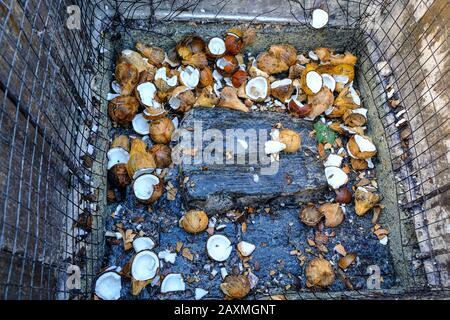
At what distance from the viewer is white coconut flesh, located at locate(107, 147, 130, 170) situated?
3457mm

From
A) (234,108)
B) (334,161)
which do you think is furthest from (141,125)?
(334,161)

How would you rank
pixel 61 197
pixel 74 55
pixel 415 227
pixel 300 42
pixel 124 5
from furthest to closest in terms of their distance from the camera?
pixel 300 42, pixel 124 5, pixel 415 227, pixel 74 55, pixel 61 197

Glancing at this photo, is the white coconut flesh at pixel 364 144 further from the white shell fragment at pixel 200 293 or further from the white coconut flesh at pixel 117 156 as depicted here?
the white coconut flesh at pixel 117 156

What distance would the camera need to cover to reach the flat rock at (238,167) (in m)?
3.35

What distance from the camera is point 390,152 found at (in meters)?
3.63

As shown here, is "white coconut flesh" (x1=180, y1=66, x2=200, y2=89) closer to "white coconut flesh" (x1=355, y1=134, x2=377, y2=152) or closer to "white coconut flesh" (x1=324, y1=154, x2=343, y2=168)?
"white coconut flesh" (x1=324, y1=154, x2=343, y2=168)

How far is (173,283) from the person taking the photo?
3.20 m

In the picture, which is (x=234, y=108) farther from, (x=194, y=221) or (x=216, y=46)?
(x=194, y=221)

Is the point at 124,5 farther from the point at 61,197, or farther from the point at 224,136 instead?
the point at 61,197

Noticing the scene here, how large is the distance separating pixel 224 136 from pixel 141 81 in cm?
87

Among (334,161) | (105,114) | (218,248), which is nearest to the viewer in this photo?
(218,248)

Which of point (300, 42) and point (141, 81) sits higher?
point (300, 42)

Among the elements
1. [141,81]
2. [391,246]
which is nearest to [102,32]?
[141,81]

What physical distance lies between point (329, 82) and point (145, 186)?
1.86 m
